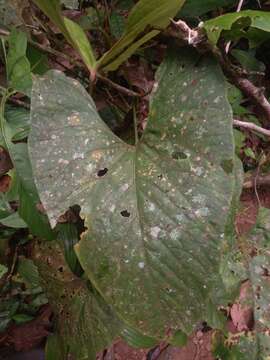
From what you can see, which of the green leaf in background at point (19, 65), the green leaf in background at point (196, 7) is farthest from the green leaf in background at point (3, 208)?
the green leaf in background at point (196, 7)

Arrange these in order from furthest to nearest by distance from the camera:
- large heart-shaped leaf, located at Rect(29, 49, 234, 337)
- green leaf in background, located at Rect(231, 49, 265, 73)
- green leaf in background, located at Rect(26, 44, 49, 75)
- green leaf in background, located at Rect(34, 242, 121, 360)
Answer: green leaf in background, located at Rect(231, 49, 265, 73) < green leaf in background, located at Rect(26, 44, 49, 75) < green leaf in background, located at Rect(34, 242, 121, 360) < large heart-shaped leaf, located at Rect(29, 49, 234, 337)

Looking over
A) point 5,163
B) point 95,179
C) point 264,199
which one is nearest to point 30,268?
point 5,163

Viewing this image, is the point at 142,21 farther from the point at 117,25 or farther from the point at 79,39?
the point at 117,25

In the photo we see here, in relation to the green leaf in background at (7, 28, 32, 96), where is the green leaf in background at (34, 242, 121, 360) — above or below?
below

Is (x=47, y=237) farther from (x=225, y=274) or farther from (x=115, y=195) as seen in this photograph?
(x=225, y=274)

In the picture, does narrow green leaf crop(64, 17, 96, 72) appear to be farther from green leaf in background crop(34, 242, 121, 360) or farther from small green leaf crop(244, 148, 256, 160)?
small green leaf crop(244, 148, 256, 160)

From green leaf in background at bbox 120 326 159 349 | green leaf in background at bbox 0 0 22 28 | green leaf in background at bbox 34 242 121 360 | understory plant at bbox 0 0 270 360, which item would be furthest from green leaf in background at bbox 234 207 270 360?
green leaf in background at bbox 0 0 22 28

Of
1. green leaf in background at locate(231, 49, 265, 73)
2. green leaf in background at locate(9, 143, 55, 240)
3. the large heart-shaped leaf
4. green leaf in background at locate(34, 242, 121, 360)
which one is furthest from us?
green leaf in background at locate(231, 49, 265, 73)
